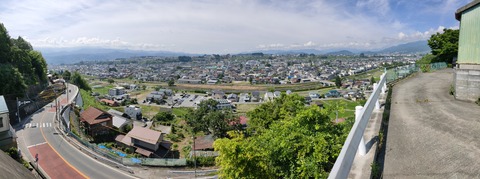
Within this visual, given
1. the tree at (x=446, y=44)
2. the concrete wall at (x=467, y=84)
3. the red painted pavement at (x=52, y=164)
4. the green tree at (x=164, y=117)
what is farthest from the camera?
the green tree at (x=164, y=117)

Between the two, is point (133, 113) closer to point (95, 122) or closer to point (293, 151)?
point (95, 122)

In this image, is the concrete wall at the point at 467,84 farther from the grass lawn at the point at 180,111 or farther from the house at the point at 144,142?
the grass lawn at the point at 180,111

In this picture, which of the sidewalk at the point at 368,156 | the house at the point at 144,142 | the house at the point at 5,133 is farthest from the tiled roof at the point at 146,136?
the sidewalk at the point at 368,156

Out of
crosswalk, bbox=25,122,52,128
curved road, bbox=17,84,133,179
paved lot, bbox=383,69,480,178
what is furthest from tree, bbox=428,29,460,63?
crosswalk, bbox=25,122,52,128

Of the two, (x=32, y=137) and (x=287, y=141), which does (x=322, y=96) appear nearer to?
(x=32, y=137)

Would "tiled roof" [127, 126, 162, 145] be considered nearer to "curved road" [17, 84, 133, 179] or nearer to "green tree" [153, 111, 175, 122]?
"curved road" [17, 84, 133, 179]
